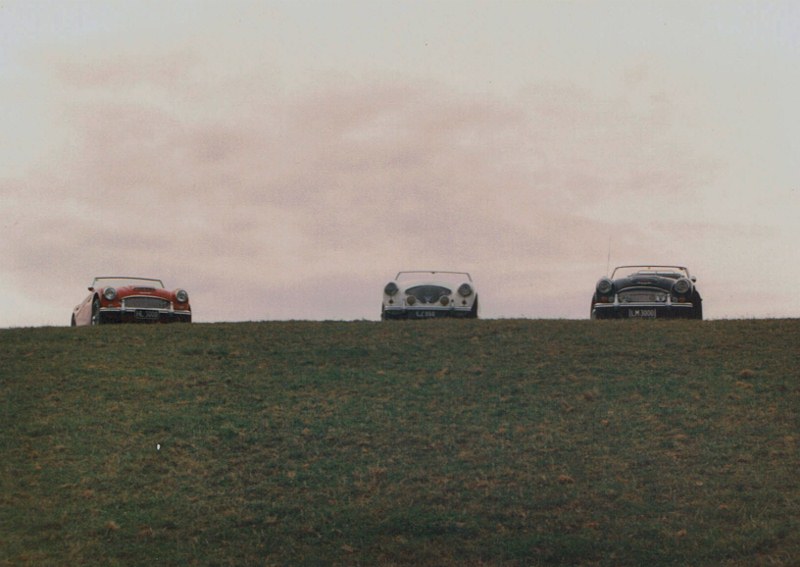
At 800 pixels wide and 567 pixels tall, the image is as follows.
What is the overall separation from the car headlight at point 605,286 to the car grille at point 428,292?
415cm

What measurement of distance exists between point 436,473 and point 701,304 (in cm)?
1468

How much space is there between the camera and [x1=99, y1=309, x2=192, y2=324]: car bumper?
90.1ft

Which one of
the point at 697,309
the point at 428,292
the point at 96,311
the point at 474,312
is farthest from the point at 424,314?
the point at 96,311

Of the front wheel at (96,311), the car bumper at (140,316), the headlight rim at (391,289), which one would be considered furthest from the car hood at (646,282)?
the front wheel at (96,311)

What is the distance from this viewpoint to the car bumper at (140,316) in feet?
90.1

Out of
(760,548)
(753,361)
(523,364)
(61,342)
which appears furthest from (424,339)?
(760,548)

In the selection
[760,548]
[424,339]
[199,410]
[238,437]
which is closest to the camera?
[760,548]

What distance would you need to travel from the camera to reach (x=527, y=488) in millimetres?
13766

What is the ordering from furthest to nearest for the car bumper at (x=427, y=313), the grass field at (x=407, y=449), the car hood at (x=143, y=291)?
the car hood at (x=143, y=291)
the car bumper at (x=427, y=313)
the grass field at (x=407, y=449)

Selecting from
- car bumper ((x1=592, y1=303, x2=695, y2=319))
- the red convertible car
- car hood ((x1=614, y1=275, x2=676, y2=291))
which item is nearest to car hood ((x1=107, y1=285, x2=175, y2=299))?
the red convertible car

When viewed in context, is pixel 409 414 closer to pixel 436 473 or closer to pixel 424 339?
pixel 436 473

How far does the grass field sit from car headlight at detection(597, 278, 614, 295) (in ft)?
11.7

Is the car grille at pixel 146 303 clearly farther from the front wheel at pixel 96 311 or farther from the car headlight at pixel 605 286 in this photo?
the car headlight at pixel 605 286

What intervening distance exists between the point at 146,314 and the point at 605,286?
12.9 m
